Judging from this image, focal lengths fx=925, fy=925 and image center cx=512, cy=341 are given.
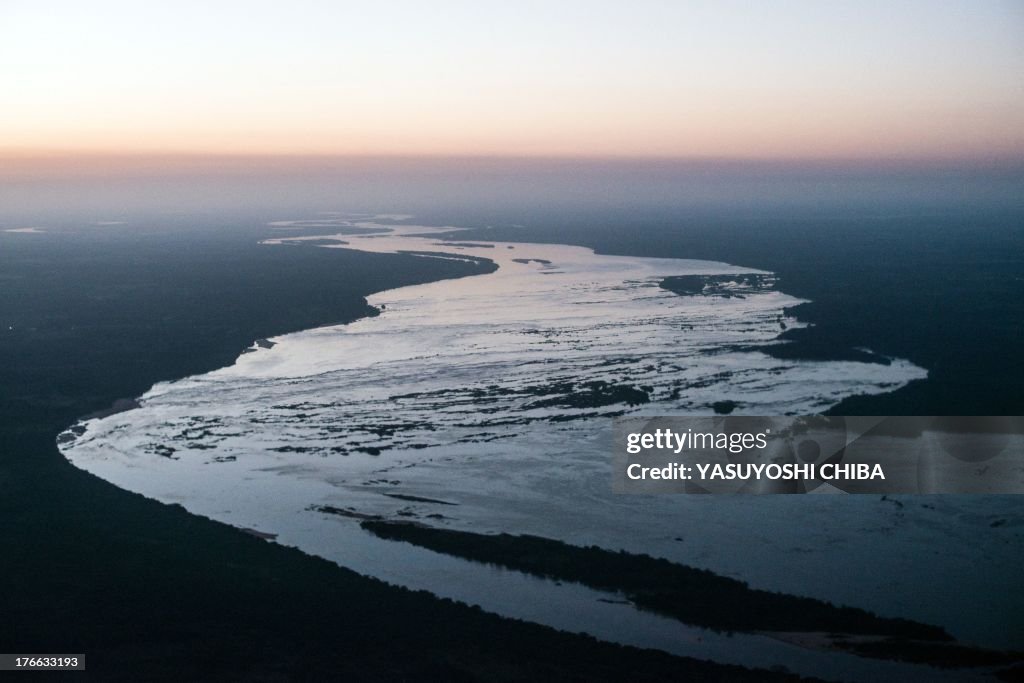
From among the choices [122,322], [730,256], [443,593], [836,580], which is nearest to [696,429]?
[836,580]

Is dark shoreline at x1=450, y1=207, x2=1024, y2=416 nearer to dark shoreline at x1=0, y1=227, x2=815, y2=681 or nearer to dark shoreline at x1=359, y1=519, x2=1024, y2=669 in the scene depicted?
dark shoreline at x1=359, y1=519, x2=1024, y2=669

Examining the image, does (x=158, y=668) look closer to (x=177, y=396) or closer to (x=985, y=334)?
(x=177, y=396)

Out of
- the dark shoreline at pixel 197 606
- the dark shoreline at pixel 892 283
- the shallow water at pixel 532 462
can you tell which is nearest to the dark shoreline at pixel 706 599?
the shallow water at pixel 532 462

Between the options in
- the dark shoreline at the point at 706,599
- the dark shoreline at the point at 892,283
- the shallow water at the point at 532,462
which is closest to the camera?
the dark shoreline at the point at 706,599

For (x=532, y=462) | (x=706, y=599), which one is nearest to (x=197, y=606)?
(x=706, y=599)

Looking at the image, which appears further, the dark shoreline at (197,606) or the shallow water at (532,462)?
the shallow water at (532,462)

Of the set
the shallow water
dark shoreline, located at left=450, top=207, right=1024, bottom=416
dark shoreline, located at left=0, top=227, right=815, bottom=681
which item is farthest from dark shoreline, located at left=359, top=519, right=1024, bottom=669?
dark shoreline, located at left=450, top=207, right=1024, bottom=416

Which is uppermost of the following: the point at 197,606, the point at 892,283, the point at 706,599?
the point at 892,283

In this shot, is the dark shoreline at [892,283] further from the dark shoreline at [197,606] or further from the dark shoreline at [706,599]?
the dark shoreline at [197,606]

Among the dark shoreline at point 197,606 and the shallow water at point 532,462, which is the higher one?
the shallow water at point 532,462

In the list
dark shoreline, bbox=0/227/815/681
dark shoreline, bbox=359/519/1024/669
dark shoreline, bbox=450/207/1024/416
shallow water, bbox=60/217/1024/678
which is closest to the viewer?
dark shoreline, bbox=0/227/815/681

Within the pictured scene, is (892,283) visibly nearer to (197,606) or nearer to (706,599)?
(706,599)
